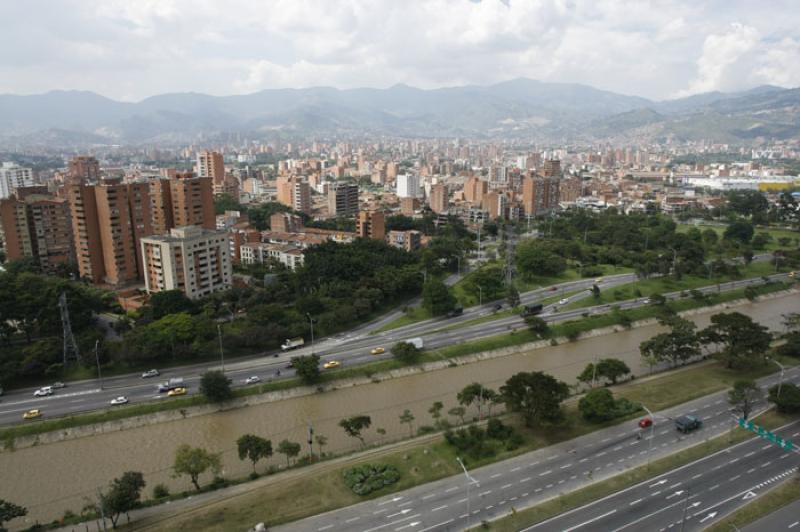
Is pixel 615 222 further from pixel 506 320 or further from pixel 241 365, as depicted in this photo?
pixel 241 365

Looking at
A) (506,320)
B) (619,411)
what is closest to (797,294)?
(506,320)

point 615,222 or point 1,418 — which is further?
point 615,222

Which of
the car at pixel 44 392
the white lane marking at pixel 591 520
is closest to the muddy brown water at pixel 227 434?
the car at pixel 44 392

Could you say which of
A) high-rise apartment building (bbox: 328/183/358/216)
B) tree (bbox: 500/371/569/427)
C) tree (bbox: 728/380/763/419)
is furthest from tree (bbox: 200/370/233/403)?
high-rise apartment building (bbox: 328/183/358/216)

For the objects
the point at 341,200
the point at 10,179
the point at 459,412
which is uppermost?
the point at 10,179

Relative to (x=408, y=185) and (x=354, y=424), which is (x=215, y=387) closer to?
(x=354, y=424)

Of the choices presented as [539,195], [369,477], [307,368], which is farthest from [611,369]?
[539,195]

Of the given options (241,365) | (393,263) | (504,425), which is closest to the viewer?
(504,425)
